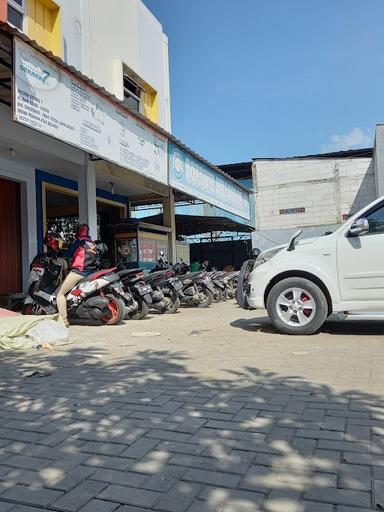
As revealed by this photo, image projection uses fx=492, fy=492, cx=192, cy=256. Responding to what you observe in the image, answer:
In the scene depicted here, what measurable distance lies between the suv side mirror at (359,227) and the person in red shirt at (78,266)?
4211 mm

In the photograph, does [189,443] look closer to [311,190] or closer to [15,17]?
[15,17]

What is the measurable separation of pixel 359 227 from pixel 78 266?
4501 millimetres

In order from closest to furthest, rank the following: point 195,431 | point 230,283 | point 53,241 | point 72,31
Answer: point 195,431, point 53,241, point 72,31, point 230,283

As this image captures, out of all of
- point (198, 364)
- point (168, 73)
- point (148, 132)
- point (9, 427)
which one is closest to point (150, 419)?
point (9, 427)

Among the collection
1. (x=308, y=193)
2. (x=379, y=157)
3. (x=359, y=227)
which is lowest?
(x=359, y=227)

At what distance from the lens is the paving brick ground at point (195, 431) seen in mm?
2303

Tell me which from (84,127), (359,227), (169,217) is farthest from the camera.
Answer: (169,217)

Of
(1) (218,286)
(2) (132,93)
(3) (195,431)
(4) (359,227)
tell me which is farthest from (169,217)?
(3) (195,431)

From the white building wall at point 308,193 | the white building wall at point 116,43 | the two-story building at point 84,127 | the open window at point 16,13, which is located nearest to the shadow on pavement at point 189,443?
the two-story building at point 84,127

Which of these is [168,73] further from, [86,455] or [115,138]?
[86,455]

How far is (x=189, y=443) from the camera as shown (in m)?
2.93

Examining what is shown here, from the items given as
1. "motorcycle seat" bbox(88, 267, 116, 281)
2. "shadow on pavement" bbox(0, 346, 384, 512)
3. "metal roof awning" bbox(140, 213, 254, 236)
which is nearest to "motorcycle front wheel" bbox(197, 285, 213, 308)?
"motorcycle seat" bbox(88, 267, 116, 281)

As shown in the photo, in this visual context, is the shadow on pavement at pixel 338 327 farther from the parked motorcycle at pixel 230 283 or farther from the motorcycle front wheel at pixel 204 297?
the parked motorcycle at pixel 230 283

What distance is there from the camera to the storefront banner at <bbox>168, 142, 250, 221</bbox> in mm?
11276
